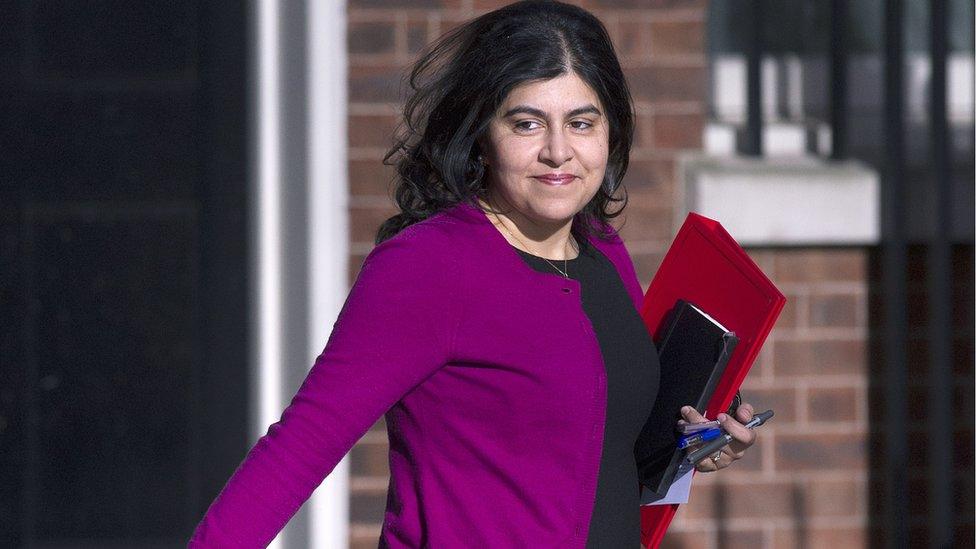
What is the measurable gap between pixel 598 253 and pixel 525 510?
0.49 m

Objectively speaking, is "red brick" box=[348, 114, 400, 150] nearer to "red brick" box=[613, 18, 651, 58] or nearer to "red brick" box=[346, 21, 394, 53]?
"red brick" box=[346, 21, 394, 53]

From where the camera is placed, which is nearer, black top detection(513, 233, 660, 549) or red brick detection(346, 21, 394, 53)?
black top detection(513, 233, 660, 549)

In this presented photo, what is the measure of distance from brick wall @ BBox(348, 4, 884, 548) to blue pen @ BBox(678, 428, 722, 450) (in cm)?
141

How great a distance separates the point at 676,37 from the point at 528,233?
1.58 meters

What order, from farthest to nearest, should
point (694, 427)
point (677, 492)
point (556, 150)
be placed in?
point (677, 492), point (694, 427), point (556, 150)

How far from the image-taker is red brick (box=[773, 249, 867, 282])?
11.5ft

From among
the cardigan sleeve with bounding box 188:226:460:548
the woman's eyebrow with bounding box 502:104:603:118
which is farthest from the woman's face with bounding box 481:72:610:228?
the cardigan sleeve with bounding box 188:226:460:548

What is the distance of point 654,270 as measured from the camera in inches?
133

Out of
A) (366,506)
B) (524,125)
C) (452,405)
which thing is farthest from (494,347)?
(366,506)

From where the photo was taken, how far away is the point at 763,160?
11.9ft

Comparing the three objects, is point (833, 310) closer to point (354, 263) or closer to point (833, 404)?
point (833, 404)

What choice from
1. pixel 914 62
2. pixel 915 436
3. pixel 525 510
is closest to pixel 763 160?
pixel 914 62

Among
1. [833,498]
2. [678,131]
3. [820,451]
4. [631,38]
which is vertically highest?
[631,38]

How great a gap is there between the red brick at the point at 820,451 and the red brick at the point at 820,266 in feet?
1.35
